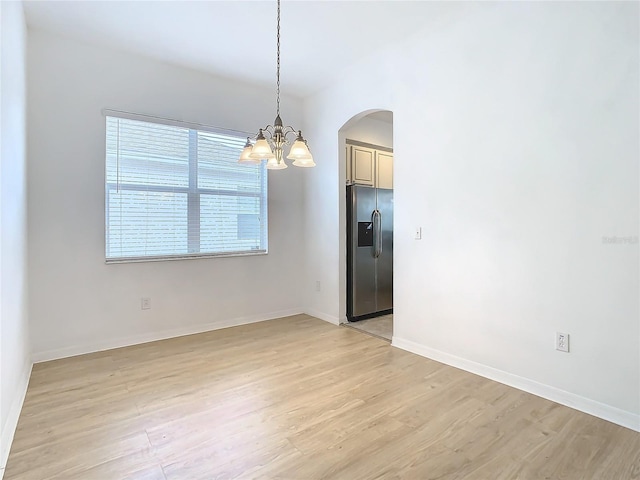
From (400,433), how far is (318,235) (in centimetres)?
278

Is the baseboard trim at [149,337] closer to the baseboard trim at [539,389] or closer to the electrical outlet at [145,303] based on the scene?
the electrical outlet at [145,303]

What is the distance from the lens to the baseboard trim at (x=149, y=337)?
3.11 metres

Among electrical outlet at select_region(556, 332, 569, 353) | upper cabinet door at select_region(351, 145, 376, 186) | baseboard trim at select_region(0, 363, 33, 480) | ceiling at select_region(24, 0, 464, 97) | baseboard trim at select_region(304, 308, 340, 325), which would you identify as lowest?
baseboard trim at select_region(0, 363, 33, 480)

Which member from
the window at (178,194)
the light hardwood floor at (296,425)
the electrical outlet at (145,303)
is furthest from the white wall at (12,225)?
the electrical outlet at (145,303)

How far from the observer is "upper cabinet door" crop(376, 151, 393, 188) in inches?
201

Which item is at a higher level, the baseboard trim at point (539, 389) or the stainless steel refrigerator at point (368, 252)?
the stainless steel refrigerator at point (368, 252)

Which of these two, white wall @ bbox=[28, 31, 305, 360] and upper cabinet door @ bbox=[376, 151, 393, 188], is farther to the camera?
upper cabinet door @ bbox=[376, 151, 393, 188]

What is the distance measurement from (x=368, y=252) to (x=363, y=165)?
1311 mm

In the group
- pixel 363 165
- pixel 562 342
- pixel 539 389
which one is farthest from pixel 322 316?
pixel 562 342

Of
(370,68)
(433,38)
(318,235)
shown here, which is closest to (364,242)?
(318,235)

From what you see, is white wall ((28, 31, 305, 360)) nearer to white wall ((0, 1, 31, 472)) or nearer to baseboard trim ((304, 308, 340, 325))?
white wall ((0, 1, 31, 472))

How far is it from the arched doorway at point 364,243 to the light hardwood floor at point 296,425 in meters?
1.21

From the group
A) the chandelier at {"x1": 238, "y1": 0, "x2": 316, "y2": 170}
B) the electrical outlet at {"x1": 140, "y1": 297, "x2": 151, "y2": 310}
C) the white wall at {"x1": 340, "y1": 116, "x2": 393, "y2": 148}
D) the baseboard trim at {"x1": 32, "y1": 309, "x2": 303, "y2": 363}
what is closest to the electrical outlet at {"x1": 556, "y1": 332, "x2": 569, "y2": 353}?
the chandelier at {"x1": 238, "y1": 0, "x2": 316, "y2": 170}

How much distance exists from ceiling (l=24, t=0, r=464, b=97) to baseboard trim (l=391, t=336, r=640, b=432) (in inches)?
109
